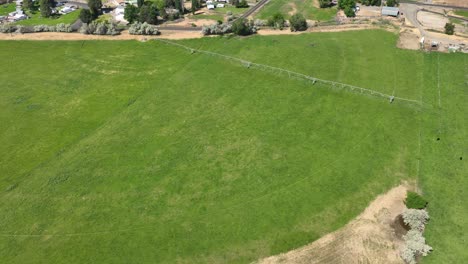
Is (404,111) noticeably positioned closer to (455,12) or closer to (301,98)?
(301,98)

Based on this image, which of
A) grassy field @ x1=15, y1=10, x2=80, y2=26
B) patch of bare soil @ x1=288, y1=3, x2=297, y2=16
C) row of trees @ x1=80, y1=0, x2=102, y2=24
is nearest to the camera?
row of trees @ x1=80, y1=0, x2=102, y2=24

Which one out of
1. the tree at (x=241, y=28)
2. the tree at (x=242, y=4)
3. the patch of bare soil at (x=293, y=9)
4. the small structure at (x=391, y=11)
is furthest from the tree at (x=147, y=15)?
the small structure at (x=391, y=11)

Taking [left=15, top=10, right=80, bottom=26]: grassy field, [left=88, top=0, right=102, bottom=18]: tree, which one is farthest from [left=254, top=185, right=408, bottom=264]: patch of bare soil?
[left=15, top=10, right=80, bottom=26]: grassy field

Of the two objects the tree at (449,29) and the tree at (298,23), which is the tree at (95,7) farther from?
the tree at (449,29)

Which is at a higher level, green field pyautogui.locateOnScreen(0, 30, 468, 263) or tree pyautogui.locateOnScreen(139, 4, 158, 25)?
tree pyautogui.locateOnScreen(139, 4, 158, 25)

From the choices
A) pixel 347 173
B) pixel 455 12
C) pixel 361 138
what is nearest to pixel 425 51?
pixel 455 12

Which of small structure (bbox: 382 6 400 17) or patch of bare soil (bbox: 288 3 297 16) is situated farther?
patch of bare soil (bbox: 288 3 297 16)

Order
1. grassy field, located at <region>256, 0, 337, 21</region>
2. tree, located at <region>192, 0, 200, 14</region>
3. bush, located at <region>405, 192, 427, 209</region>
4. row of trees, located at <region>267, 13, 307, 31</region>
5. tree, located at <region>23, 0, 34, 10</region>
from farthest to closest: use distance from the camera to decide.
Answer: tree, located at <region>23, 0, 34, 10</region>
tree, located at <region>192, 0, 200, 14</region>
grassy field, located at <region>256, 0, 337, 21</region>
row of trees, located at <region>267, 13, 307, 31</region>
bush, located at <region>405, 192, 427, 209</region>

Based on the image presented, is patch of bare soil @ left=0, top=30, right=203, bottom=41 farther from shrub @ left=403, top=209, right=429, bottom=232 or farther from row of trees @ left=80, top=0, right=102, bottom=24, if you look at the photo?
shrub @ left=403, top=209, right=429, bottom=232
